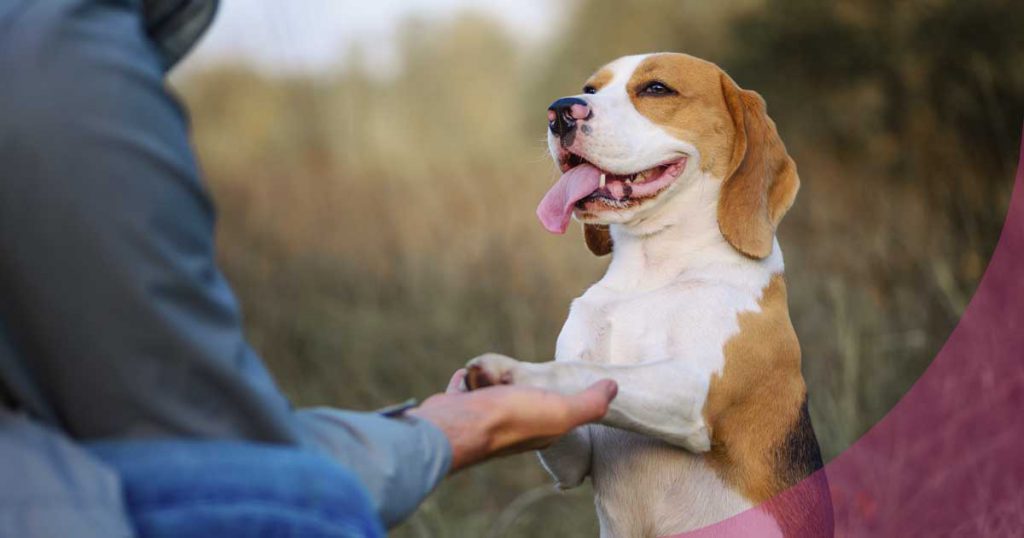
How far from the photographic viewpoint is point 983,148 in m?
7.56

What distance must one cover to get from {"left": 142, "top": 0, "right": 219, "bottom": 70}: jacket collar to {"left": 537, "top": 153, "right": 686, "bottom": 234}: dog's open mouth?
1.05 meters

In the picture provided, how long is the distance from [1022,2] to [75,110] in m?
7.00

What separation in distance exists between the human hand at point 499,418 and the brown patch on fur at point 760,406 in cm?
57

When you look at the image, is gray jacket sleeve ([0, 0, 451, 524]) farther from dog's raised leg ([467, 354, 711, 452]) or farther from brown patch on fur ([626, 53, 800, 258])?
brown patch on fur ([626, 53, 800, 258])

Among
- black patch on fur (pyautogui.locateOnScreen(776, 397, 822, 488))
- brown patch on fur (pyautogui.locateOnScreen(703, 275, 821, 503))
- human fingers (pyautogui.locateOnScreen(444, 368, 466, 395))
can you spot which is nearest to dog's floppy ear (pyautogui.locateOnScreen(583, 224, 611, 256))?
brown patch on fur (pyautogui.locateOnScreen(703, 275, 821, 503))

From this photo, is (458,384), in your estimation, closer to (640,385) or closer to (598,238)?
(640,385)

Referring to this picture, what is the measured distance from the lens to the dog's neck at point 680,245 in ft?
9.31

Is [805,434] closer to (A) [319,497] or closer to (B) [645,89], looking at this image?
(B) [645,89]

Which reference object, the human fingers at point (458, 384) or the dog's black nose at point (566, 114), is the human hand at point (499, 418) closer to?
the human fingers at point (458, 384)

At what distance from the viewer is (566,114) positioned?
2.86 m

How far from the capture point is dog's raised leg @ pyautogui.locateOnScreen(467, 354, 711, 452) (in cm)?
225

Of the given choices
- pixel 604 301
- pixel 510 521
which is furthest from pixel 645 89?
pixel 510 521
